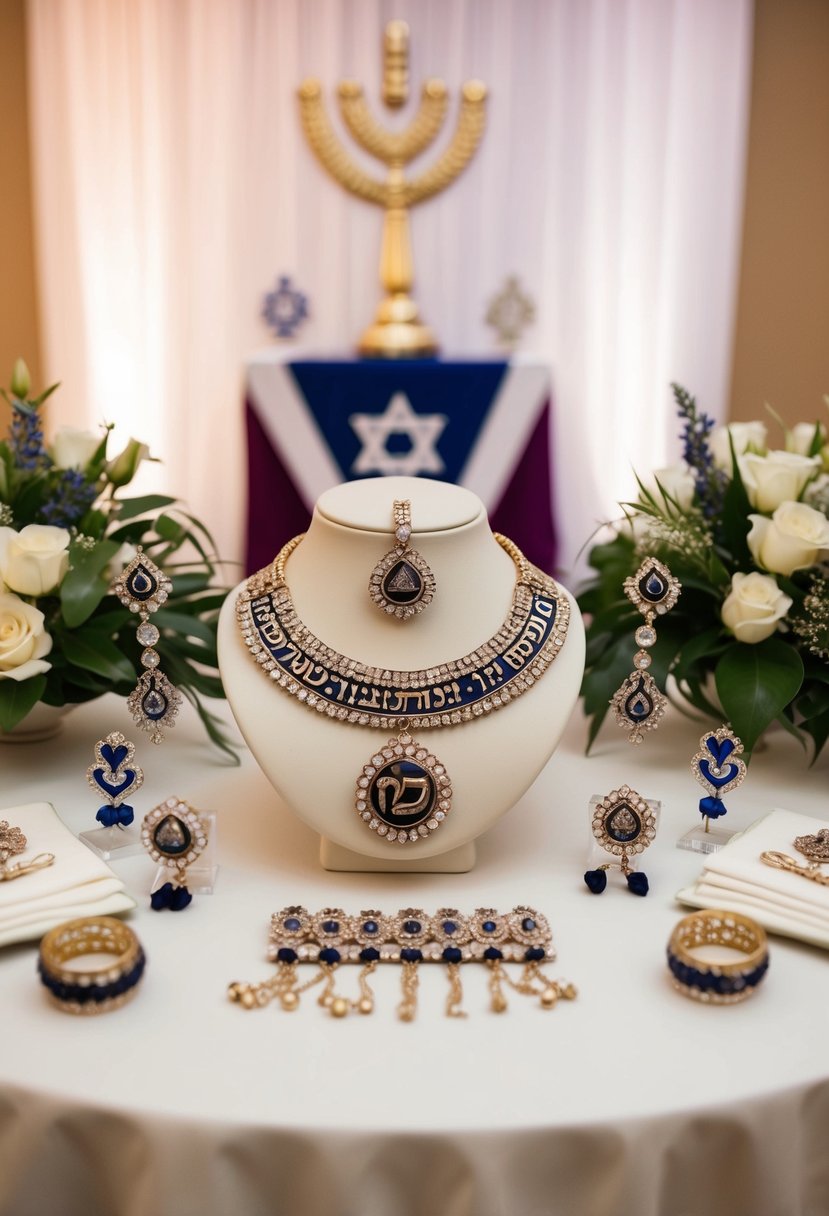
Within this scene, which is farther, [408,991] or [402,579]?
[402,579]

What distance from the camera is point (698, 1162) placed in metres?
0.92

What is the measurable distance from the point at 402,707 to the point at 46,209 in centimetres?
308

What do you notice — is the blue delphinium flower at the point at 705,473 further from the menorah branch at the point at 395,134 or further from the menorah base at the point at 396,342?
the menorah branch at the point at 395,134

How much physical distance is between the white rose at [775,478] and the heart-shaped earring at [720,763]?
38 cm

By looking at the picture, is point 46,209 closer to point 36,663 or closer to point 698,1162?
point 36,663

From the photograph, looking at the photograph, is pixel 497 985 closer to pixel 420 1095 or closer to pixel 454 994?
pixel 454 994

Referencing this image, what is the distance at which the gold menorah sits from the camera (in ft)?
11.9

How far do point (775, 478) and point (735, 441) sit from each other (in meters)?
0.18

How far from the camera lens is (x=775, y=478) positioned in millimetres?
1504

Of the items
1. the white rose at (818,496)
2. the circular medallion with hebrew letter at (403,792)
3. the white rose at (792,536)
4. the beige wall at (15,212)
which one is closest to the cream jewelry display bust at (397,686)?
the circular medallion with hebrew letter at (403,792)

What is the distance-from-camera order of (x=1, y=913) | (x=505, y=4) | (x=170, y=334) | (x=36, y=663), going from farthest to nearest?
(x=170, y=334)
(x=505, y=4)
(x=36, y=663)
(x=1, y=913)

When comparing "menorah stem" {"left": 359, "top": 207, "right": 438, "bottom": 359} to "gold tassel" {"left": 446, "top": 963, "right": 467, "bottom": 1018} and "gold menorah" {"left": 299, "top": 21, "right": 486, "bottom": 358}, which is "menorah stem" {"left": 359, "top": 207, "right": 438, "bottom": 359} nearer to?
"gold menorah" {"left": 299, "top": 21, "right": 486, "bottom": 358}

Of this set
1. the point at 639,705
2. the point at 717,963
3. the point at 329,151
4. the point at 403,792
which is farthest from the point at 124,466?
the point at 329,151

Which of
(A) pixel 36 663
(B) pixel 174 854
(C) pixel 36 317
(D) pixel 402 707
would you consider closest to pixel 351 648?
(D) pixel 402 707
